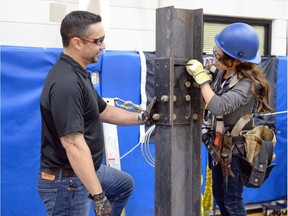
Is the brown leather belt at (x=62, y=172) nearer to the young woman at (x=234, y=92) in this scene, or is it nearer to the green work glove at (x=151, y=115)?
the green work glove at (x=151, y=115)

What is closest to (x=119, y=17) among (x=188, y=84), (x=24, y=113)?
(x=24, y=113)

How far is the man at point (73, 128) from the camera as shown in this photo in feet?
8.75

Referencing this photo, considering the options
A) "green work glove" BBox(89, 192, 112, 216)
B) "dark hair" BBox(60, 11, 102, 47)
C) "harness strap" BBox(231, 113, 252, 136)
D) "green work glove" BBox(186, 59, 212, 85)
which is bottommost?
"green work glove" BBox(89, 192, 112, 216)

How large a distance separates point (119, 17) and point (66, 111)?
3195 millimetres

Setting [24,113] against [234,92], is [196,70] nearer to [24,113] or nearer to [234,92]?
[234,92]

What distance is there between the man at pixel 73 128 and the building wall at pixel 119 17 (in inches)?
86.4

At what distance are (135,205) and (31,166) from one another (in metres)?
1.37

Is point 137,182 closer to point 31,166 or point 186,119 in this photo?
point 31,166

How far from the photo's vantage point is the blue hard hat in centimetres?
328

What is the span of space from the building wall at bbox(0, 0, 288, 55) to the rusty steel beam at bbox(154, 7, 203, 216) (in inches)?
104

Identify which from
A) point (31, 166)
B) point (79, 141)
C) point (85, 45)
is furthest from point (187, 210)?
point (31, 166)

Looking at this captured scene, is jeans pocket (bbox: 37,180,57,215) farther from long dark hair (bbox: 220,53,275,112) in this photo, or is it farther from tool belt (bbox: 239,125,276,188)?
long dark hair (bbox: 220,53,275,112)

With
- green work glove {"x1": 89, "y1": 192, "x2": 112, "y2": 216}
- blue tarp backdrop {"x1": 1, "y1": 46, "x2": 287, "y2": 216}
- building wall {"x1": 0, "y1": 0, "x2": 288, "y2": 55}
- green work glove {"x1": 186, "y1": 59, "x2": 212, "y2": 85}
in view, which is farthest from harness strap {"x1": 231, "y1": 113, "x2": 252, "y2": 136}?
building wall {"x1": 0, "y1": 0, "x2": 288, "y2": 55}

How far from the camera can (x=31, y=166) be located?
15.4 feet
